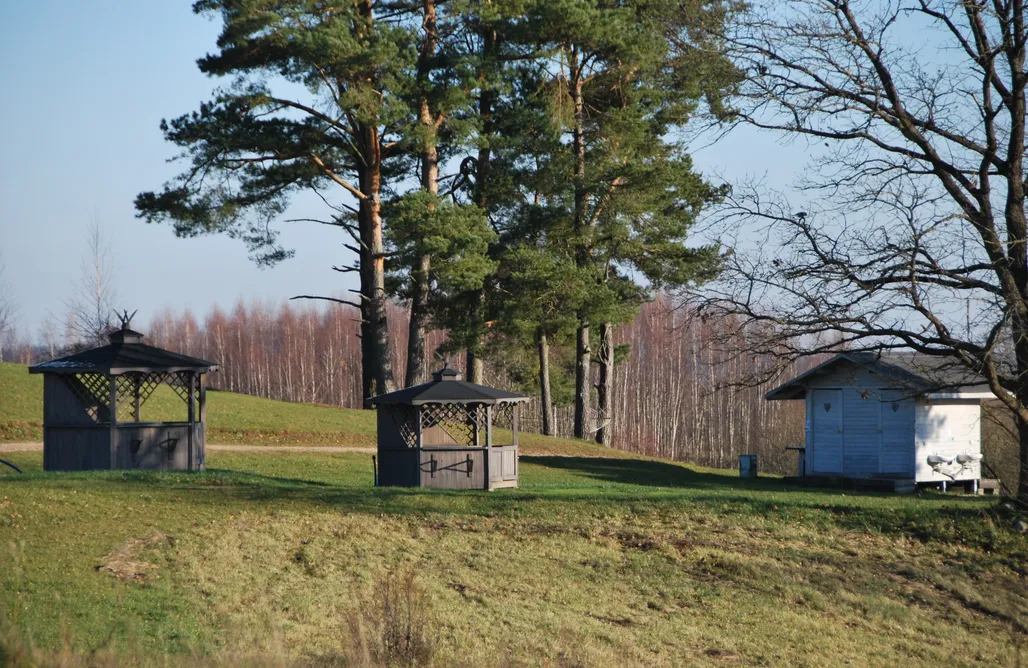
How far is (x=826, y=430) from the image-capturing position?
2853 cm

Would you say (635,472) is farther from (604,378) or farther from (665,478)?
(604,378)

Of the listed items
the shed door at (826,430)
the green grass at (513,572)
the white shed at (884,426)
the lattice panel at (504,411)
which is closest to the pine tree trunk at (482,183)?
the white shed at (884,426)

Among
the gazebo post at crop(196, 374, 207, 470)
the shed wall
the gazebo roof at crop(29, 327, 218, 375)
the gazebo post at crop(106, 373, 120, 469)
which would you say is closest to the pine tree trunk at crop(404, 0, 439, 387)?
the gazebo post at crop(196, 374, 207, 470)

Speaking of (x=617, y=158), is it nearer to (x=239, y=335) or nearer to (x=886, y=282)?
(x=886, y=282)

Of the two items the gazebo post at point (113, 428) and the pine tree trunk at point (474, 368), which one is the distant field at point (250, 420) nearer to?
the pine tree trunk at point (474, 368)

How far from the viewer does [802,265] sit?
1462cm

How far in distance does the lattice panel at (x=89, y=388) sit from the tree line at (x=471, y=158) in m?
12.0

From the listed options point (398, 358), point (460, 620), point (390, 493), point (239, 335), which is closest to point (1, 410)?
point (390, 493)

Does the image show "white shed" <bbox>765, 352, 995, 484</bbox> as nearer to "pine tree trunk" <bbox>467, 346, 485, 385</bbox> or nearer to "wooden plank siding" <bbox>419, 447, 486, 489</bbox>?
"wooden plank siding" <bbox>419, 447, 486, 489</bbox>

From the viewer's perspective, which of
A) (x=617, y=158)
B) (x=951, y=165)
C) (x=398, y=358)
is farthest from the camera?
(x=398, y=358)

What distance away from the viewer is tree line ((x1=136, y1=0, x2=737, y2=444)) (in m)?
30.2

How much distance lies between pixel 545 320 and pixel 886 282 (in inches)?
821

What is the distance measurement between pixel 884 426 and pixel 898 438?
1.63ft

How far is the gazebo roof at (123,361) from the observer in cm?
1934
